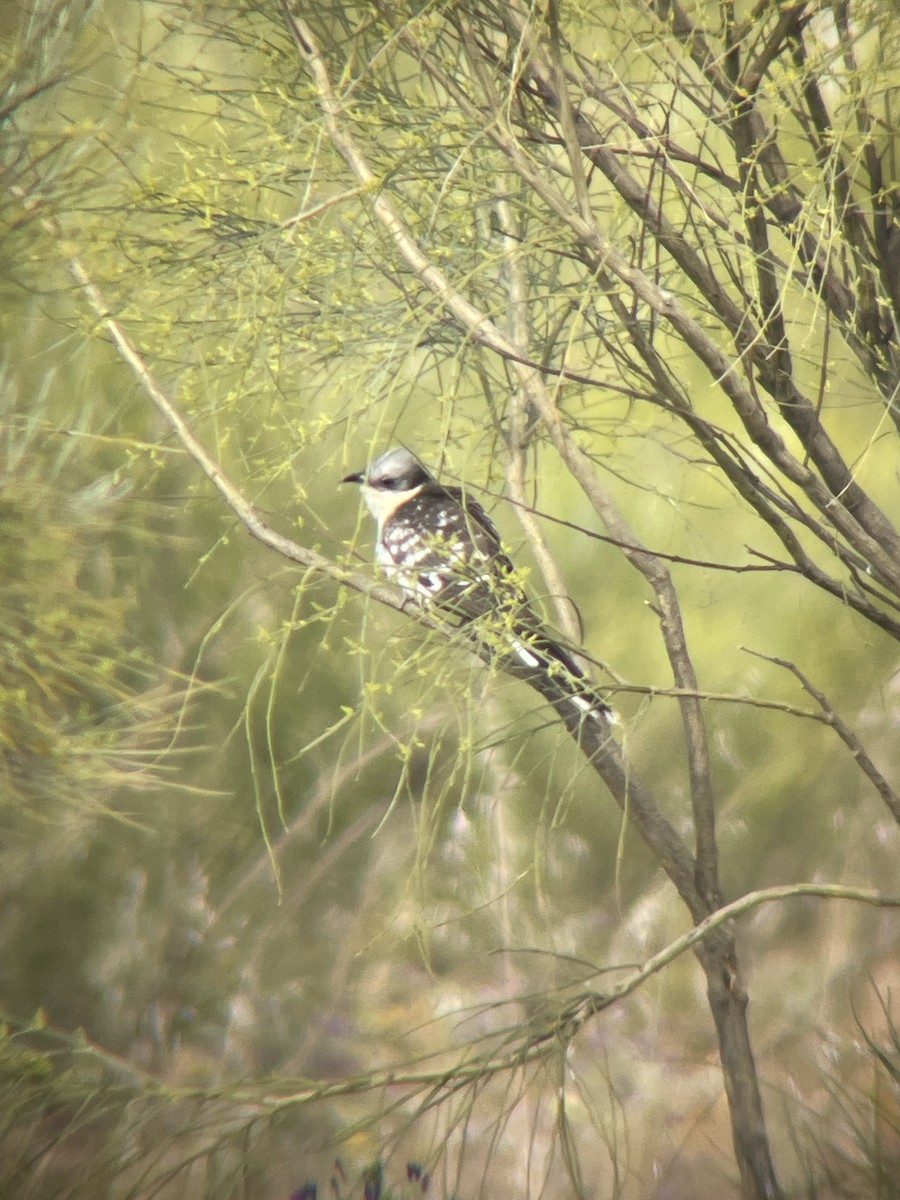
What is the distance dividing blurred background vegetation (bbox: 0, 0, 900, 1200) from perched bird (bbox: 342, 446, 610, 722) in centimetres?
3

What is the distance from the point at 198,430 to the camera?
3.34 ft

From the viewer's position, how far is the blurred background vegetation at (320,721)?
755 millimetres

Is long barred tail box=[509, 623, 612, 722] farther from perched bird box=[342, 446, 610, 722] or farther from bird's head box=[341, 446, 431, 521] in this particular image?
bird's head box=[341, 446, 431, 521]

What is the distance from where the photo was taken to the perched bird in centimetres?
69

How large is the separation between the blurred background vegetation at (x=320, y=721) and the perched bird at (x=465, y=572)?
0.03 metres

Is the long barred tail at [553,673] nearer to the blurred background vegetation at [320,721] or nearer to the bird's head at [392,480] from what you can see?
Result: the blurred background vegetation at [320,721]

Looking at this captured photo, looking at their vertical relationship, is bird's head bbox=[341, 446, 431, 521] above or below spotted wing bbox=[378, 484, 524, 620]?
above

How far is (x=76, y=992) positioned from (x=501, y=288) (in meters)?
0.69

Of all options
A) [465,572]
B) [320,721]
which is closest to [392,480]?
[320,721]

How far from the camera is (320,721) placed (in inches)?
43.5

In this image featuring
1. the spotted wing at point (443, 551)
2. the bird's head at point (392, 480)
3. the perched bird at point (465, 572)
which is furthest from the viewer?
the bird's head at point (392, 480)

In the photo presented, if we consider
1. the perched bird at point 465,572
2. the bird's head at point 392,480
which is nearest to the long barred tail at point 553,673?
the perched bird at point 465,572

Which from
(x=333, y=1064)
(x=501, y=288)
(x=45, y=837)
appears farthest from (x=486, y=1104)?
(x=501, y=288)

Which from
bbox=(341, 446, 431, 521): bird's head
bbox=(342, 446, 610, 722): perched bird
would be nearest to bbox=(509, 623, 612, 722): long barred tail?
bbox=(342, 446, 610, 722): perched bird
